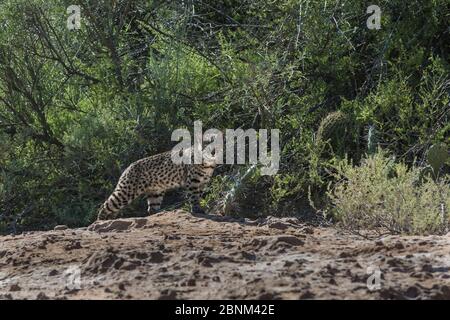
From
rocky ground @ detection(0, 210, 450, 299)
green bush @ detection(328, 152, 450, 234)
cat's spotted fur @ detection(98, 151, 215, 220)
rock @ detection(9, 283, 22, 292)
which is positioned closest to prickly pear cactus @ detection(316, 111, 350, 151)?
cat's spotted fur @ detection(98, 151, 215, 220)

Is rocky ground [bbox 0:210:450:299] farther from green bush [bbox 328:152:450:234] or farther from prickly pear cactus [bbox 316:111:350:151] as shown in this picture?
prickly pear cactus [bbox 316:111:350:151]

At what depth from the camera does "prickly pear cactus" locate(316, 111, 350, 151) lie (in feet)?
39.4

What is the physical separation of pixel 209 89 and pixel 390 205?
4.84m

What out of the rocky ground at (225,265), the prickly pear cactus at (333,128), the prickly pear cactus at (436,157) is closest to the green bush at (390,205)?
the rocky ground at (225,265)

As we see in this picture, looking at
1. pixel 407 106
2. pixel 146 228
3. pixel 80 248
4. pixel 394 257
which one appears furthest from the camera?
pixel 407 106

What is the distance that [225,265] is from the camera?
7262mm

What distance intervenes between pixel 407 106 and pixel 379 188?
345 centimetres

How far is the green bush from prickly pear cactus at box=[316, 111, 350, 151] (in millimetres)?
2495

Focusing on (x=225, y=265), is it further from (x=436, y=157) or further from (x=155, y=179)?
(x=155, y=179)

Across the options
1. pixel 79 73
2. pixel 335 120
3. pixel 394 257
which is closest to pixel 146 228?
pixel 394 257

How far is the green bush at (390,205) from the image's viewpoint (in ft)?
28.8
